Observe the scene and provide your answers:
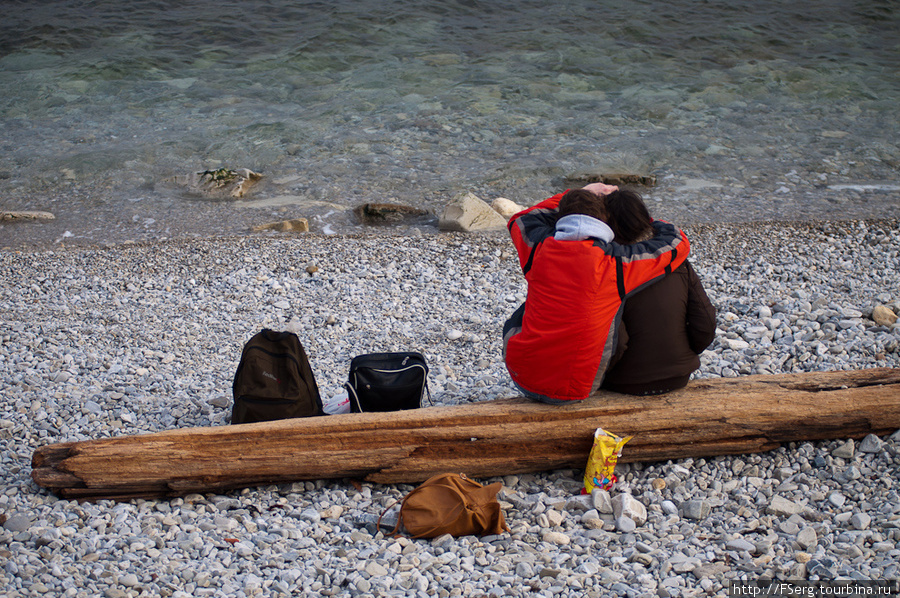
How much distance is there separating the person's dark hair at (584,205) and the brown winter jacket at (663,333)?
0.41 meters

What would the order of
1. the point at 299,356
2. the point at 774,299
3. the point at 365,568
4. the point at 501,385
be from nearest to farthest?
1. the point at 365,568
2. the point at 299,356
3. the point at 501,385
4. the point at 774,299

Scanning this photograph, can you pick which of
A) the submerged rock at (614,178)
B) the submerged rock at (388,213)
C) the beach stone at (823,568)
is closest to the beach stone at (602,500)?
the beach stone at (823,568)

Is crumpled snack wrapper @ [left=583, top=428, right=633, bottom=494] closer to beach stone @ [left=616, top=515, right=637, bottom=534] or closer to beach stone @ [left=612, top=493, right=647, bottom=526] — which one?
beach stone @ [left=612, top=493, right=647, bottom=526]

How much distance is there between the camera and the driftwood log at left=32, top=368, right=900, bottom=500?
3.30 metres

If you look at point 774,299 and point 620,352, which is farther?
point 774,299

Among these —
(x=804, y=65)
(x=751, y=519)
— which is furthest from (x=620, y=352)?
(x=804, y=65)

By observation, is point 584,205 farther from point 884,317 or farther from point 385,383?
point 884,317

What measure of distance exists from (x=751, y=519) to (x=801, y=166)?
300 inches

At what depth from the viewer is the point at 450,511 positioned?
3.10 m

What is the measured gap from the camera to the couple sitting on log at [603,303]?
3160 mm

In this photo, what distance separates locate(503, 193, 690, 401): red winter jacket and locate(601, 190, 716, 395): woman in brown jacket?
3.2 inches

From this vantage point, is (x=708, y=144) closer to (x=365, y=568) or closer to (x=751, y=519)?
(x=751, y=519)

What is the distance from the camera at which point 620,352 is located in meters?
3.37

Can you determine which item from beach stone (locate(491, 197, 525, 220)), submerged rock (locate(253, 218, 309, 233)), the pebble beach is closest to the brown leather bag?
the pebble beach
